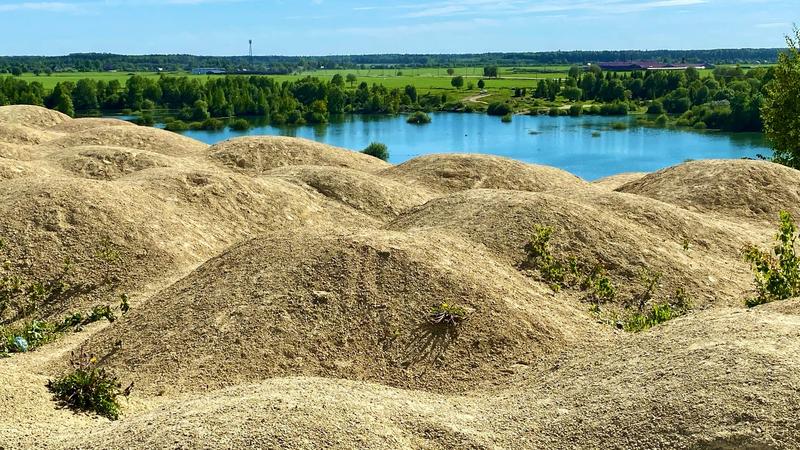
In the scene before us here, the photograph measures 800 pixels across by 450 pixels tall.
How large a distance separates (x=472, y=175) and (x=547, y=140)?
52.9 metres

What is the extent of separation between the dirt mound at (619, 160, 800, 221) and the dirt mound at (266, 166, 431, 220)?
7.50m

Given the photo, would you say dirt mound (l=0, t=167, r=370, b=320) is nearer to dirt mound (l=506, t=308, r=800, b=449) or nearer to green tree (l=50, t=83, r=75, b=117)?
dirt mound (l=506, t=308, r=800, b=449)

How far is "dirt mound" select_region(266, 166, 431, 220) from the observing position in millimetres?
23188

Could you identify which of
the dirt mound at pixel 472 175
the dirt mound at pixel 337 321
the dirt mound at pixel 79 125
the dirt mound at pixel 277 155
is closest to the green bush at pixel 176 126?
the dirt mound at pixel 79 125

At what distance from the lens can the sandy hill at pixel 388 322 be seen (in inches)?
347

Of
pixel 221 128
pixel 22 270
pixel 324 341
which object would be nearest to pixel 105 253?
pixel 22 270

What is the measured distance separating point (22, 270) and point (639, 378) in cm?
1237

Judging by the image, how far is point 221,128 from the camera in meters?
89.1

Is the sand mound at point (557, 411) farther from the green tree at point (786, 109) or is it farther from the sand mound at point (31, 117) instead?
the sand mound at point (31, 117)

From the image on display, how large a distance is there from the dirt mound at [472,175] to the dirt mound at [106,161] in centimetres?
825

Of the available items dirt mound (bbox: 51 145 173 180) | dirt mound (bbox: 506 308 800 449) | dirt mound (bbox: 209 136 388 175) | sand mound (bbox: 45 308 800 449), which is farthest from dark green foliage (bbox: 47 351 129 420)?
dirt mound (bbox: 209 136 388 175)

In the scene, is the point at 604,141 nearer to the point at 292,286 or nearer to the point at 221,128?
the point at 221,128

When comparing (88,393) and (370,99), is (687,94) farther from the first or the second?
(88,393)

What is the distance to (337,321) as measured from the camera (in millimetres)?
12461
